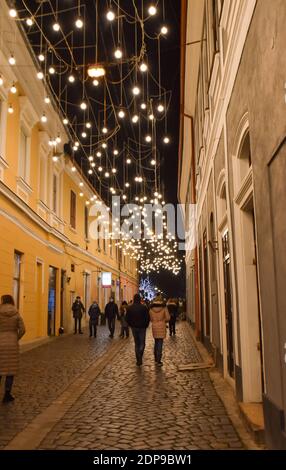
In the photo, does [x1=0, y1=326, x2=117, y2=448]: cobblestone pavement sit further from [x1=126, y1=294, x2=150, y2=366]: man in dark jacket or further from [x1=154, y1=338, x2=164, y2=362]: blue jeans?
[x1=154, y1=338, x2=164, y2=362]: blue jeans

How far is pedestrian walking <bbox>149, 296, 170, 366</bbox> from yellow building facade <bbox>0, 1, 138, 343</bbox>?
14.7ft

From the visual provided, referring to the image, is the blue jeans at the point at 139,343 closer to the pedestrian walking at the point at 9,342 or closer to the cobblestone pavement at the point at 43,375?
the cobblestone pavement at the point at 43,375

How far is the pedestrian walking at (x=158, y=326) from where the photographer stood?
40.0 feet

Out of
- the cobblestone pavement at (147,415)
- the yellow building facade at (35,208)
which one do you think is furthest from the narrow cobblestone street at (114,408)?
the yellow building facade at (35,208)

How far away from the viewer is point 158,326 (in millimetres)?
12203

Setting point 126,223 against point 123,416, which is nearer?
point 123,416

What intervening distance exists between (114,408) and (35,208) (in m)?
11.6

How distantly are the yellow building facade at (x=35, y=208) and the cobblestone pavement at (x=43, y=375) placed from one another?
5.76 feet

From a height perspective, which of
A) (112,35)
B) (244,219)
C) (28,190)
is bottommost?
(244,219)

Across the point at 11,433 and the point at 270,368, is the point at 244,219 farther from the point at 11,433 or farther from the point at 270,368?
the point at 11,433

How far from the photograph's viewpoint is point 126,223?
33875 mm

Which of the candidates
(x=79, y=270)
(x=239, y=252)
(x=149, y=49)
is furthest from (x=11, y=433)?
(x=79, y=270)

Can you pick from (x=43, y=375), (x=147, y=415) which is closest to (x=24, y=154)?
(x=43, y=375)
